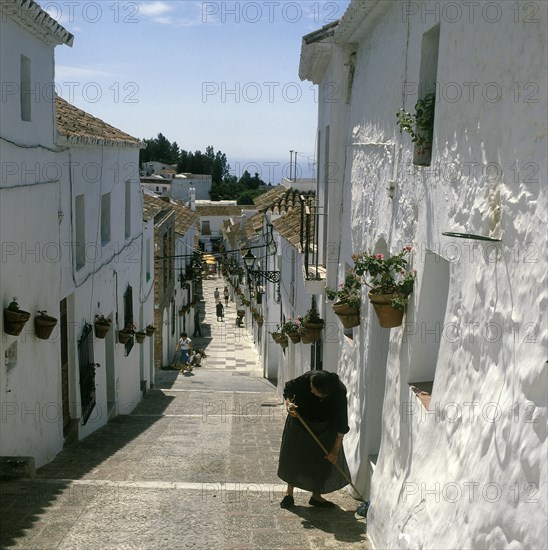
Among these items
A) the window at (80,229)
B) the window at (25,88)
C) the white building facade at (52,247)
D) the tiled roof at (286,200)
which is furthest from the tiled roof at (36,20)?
the tiled roof at (286,200)

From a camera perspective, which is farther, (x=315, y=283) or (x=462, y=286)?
(x=315, y=283)

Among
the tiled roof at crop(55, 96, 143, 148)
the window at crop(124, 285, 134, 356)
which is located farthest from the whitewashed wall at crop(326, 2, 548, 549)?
the window at crop(124, 285, 134, 356)

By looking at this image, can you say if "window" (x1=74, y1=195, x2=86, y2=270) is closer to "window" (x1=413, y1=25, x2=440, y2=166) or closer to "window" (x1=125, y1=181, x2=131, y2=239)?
"window" (x1=125, y1=181, x2=131, y2=239)

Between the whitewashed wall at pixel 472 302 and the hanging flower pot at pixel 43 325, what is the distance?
4504 millimetres

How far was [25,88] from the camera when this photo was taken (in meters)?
9.78

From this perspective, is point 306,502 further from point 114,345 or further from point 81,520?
point 114,345

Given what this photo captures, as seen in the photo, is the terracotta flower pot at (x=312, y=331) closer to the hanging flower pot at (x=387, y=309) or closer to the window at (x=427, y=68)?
the hanging flower pot at (x=387, y=309)

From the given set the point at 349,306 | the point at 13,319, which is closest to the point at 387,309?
the point at 349,306

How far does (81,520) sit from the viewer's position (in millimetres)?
6637

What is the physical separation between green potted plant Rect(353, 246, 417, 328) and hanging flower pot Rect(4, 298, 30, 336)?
3.91 meters

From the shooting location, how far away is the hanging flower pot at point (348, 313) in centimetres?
912

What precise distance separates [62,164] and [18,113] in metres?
2.18

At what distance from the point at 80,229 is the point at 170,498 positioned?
681 cm

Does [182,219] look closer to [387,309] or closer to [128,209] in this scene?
[128,209]
